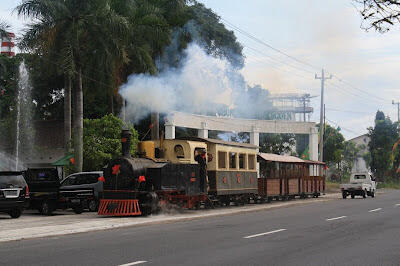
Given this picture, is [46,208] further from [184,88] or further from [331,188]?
[331,188]

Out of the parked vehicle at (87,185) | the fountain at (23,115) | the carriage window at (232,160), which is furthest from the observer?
the fountain at (23,115)

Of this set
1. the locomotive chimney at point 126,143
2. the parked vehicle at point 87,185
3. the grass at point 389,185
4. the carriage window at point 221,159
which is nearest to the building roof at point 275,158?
the carriage window at point 221,159

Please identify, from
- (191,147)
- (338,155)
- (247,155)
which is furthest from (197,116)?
(338,155)

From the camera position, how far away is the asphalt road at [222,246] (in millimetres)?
9523

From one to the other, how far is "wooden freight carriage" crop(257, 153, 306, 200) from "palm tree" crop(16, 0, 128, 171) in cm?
984


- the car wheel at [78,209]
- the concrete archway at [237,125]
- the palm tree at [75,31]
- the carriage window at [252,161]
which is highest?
the palm tree at [75,31]

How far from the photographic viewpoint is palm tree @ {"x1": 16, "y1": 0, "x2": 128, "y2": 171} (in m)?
26.8

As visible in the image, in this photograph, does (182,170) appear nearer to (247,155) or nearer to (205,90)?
(247,155)

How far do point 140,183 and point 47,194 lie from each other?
4767 mm

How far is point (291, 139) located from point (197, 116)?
2316 centimetres

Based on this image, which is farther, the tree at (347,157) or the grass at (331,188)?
the tree at (347,157)

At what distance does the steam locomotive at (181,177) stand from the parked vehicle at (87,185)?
318 cm

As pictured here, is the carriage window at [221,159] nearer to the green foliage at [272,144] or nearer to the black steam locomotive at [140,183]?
the black steam locomotive at [140,183]

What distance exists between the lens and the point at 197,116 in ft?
142
